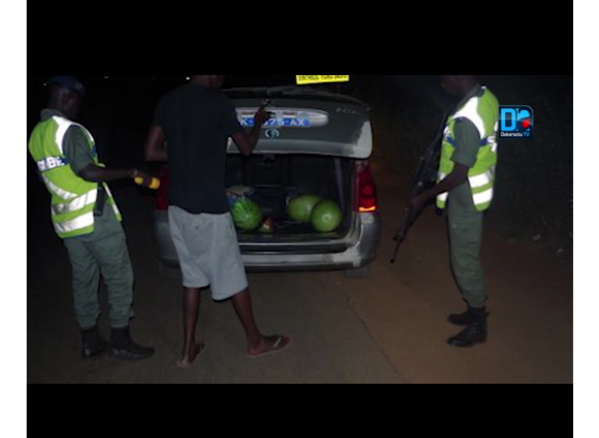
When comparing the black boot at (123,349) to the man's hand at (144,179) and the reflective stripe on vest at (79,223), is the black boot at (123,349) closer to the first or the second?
the reflective stripe on vest at (79,223)

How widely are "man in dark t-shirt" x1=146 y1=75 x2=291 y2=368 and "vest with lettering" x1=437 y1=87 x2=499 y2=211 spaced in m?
1.30

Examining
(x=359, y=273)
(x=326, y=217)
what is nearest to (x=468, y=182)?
(x=326, y=217)

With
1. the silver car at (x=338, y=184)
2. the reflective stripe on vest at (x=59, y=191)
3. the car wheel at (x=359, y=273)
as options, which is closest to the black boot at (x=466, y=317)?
the silver car at (x=338, y=184)

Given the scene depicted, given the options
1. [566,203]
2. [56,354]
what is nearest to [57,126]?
[56,354]

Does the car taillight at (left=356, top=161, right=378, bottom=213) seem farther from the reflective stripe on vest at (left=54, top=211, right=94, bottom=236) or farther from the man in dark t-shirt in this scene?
the reflective stripe on vest at (left=54, top=211, right=94, bottom=236)

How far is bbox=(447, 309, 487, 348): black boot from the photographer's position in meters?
4.48

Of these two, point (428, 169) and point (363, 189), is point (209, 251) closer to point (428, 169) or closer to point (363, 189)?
point (363, 189)

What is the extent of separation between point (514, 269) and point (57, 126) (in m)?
4.34

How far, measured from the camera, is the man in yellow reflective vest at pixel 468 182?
416cm

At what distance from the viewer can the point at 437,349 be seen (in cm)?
444

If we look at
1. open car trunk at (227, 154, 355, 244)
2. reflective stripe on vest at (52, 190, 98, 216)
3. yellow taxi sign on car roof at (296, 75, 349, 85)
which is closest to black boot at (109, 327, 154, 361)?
reflective stripe on vest at (52, 190, 98, 216)

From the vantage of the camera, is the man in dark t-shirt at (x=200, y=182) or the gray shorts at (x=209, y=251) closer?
the man in dark t-shirt at (x=200, y=182)

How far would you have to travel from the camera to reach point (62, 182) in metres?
4.04

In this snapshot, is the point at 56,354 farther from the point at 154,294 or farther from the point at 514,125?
the point at 514,125
